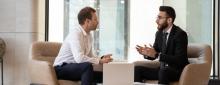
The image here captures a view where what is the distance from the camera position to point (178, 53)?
3799 millimetres

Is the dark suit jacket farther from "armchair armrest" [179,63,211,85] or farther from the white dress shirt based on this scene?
the white dress shirt

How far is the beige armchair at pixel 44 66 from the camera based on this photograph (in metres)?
3.54

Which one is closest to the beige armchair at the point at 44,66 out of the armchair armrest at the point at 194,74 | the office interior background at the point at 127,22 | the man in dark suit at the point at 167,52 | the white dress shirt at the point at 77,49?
the white dress shirt at the point at 77,49

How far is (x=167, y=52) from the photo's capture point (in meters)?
3.94

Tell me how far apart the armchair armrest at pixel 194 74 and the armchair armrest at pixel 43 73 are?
1308mm

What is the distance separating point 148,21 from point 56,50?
2240 mm

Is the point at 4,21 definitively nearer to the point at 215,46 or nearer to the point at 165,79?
the point at 165,79

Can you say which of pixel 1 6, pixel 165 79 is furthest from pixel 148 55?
pixel 1 6

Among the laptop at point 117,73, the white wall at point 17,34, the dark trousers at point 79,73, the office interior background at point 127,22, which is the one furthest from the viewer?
the office interior background at point 127,22

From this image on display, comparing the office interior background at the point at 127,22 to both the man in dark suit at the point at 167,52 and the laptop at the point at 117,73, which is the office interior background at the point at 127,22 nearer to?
the man in dark suit at the point at 167,52

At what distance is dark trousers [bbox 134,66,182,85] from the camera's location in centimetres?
371

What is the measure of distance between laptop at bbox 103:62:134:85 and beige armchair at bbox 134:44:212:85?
1.08 meters

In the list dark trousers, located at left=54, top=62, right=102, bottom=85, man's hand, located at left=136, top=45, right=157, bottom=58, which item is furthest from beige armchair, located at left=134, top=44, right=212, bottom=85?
dark trousers, located at left=54, top=62, right=102, bottom=85

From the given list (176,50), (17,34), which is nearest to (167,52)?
(176,50)
